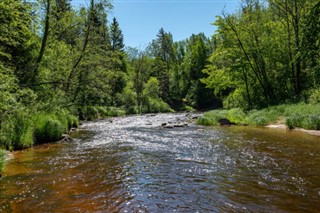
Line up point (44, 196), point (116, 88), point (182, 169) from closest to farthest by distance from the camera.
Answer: point (44, 196)
point (182, 169)
point (116, 88)

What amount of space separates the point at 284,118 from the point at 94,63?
60.1 ft

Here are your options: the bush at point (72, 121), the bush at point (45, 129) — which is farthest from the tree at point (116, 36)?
the bush at point (45, 129)

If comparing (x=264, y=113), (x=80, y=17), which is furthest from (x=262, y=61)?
(x=80, y=17)

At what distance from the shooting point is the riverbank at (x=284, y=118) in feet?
53.0

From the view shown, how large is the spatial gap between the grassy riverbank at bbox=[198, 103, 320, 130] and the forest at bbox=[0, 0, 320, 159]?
802 mm

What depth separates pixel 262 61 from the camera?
1131 inches

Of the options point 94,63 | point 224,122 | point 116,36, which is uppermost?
point 116,36

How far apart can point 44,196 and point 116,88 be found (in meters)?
43.4

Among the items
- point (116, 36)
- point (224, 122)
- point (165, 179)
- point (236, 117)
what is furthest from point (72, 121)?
point (116, 36)

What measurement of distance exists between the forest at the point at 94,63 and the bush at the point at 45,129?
0.16ft

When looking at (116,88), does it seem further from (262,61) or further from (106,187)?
(106,187)

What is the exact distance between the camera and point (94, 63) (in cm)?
2583

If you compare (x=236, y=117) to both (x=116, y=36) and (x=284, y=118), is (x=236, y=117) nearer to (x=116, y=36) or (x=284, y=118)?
(x=284, y=118)

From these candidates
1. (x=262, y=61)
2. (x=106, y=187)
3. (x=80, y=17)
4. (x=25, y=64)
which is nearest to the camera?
(x=106, y=187)
